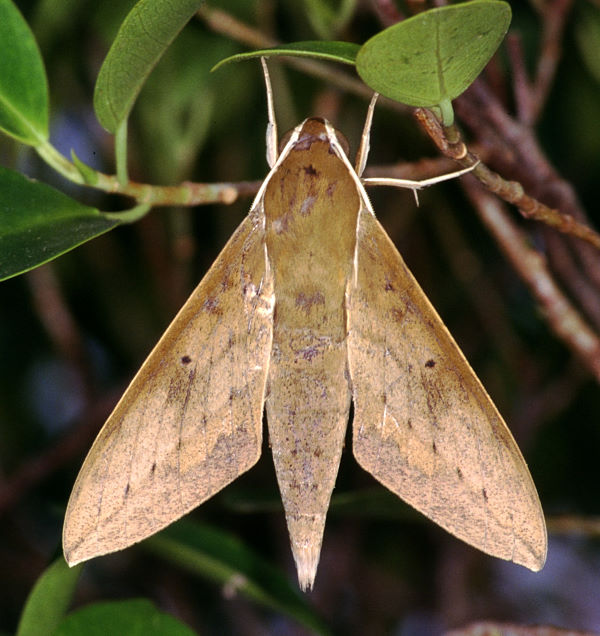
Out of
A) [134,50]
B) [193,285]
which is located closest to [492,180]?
[134,50]

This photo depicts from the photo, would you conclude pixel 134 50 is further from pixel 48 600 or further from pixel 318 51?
pixel 48 600

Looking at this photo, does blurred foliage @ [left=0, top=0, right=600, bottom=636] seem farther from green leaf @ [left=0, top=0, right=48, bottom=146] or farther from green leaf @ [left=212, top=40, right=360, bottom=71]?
green leaf @ [left=212, top=40, right=360, bottom=71]

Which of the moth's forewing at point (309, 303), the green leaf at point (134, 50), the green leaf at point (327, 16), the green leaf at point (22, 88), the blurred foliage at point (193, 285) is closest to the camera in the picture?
the green leaf at point (134, 50)

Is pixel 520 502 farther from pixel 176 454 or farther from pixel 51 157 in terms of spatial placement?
pixel 51 157

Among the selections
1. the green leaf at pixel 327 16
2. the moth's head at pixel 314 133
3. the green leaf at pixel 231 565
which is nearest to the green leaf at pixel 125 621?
the green leaf at pixel 231 565

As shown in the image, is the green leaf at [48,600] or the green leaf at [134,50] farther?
the green leaf at [48,600]

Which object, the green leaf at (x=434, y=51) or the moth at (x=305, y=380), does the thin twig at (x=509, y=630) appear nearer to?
the moth at (x=305, y=380)

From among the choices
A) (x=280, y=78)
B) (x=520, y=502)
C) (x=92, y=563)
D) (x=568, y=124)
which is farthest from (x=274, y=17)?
(x=92, y=563)

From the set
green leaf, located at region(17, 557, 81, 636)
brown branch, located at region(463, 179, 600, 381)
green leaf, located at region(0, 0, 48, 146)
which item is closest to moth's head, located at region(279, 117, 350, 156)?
brown branch, located at region(463, 179, 600, 381)
